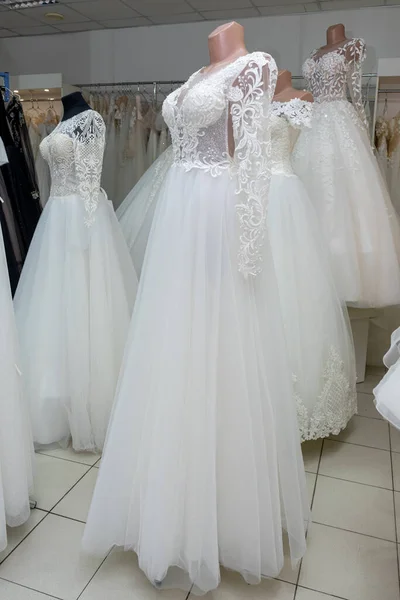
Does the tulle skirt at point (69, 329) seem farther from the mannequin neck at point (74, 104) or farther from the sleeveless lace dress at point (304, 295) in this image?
the sleeveless lace dress at point (304, 295)

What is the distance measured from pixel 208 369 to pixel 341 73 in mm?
1795

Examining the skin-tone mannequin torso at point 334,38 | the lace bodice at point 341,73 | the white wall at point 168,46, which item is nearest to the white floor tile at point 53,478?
the lace bodice at point 341,73

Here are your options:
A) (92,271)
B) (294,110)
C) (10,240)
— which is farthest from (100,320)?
(294,110)

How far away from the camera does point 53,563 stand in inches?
61.2

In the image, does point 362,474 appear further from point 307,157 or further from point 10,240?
point 10,240

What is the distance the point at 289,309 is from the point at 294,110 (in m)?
0.82

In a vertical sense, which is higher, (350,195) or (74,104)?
(74,104)

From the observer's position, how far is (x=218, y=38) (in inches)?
55.1

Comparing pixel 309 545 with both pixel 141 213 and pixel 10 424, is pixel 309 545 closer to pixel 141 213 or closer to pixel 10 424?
pixel 10 424

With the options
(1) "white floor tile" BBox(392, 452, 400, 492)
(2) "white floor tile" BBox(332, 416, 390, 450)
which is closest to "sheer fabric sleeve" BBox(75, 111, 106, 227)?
(2) "white floor tile" BBox(332, 416, 390, 450)

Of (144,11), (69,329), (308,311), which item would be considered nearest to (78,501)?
(69,329)

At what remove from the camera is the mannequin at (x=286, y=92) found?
6.86 feet

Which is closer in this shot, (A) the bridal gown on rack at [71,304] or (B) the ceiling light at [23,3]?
(A) the bridal gown on rack at [71,304]

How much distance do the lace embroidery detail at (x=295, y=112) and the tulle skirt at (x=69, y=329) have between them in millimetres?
895
